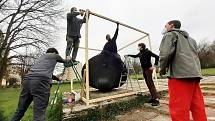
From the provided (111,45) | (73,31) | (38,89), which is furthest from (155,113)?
(73,31)

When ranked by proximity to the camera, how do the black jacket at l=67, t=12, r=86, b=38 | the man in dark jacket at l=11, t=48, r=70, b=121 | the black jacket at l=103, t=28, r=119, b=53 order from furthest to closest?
the black jacket at l=103, t=28, r=119, b=53 < the black jacket at l=67, t=12, r=86, b=38 < the man in dark jacket at l=11, t=48, r=70, b=121

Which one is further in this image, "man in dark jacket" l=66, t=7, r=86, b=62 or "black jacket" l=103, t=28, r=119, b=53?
"black jacket" l=103, t=28, r=119, b=53

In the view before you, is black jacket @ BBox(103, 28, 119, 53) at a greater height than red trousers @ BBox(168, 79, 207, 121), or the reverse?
black jacket @ BBox(103, 28, 119, 53)

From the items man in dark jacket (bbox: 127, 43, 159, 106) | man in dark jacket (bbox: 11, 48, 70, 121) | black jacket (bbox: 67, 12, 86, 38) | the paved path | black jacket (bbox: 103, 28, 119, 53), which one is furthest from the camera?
black jacket (bbox: 103, 28, 119, 53)

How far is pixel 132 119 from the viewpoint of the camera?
618 centimetres

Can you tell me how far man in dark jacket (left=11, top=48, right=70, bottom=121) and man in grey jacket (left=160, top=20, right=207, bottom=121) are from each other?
211cm

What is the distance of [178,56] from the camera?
164 inches

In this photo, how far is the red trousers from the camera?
3992 mm

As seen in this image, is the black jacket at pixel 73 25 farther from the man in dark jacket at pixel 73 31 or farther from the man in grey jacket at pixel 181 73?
the man in grey jacket at pixel 181 73

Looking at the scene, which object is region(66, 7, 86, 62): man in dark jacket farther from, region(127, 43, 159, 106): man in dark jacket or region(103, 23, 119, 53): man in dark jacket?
region(127, 43, 159, 106): man in dark jacket

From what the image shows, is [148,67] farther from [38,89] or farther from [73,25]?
[38,89]

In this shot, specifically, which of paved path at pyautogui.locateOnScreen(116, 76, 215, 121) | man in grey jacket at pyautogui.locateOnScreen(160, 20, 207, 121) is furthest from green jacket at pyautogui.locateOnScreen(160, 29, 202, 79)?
paved path at pyautogui.locateOnScreen(116, 76, 215, 121)

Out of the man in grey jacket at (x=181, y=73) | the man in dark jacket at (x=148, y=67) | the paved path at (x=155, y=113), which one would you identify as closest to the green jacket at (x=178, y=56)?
the man in grey jacket at (x=181, y=73)

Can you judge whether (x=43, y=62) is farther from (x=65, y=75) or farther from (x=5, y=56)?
(x=5, y=56)
